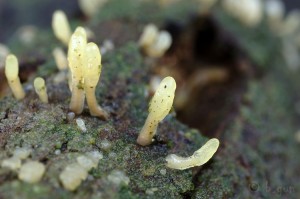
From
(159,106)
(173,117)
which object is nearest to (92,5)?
(173,117)

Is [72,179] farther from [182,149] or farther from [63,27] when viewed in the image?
[63,27]

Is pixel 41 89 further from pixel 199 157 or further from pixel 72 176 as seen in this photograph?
pixel 199 157

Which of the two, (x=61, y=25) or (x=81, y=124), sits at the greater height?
(x=61, y=25)

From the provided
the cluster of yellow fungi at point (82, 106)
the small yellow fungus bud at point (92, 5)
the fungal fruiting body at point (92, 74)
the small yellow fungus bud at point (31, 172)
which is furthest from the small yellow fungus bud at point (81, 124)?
the small yellow fungus bud at point (92, 5)

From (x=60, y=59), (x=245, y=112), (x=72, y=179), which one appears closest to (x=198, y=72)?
(x=245, y=112)

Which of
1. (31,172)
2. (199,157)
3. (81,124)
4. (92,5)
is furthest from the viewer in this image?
(92,5)

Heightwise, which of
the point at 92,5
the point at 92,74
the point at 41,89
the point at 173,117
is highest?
the point at 92,74
